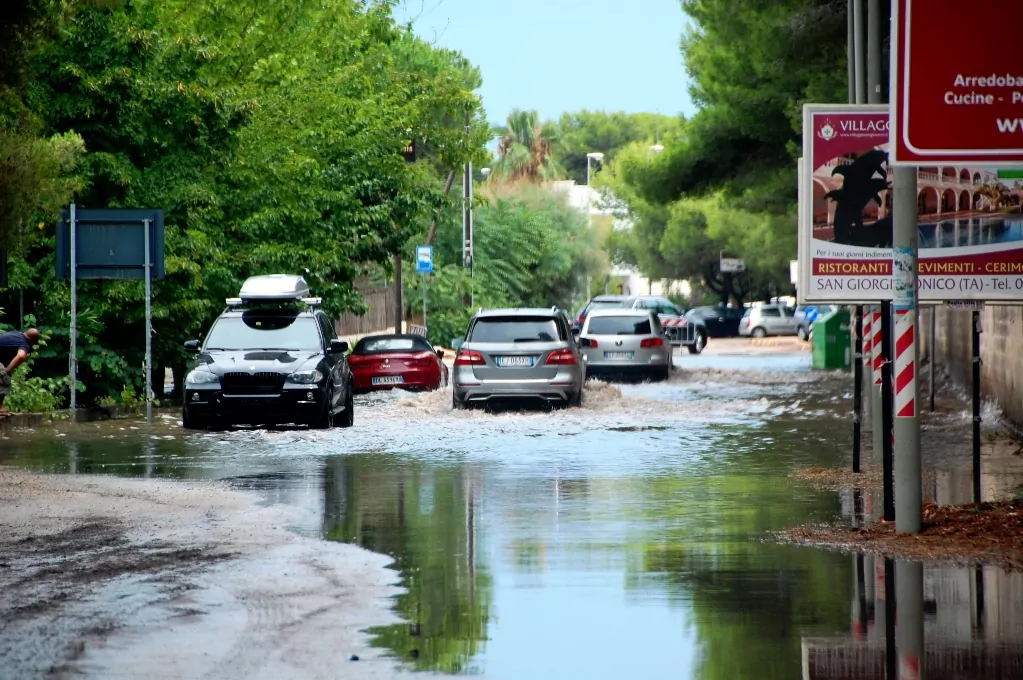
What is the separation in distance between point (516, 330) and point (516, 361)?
1.79 ft

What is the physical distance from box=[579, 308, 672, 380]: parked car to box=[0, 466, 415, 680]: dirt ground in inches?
878

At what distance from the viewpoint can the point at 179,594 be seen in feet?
31.7

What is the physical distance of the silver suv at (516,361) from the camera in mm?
25781

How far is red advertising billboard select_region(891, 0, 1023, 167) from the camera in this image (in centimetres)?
1140

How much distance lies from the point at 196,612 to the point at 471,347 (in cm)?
1706

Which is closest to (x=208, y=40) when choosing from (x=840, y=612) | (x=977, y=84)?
(x=977, y=84)

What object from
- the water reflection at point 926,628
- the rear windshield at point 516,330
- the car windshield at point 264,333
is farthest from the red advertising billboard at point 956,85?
the rear windshield at point 516,330

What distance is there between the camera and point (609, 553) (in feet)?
36.8

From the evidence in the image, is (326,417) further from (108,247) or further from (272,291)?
(108,247)

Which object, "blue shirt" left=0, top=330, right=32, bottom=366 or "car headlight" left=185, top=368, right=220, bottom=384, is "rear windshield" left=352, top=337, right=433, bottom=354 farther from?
"blue shirt" left=0, top=330, right=32, bottom=366

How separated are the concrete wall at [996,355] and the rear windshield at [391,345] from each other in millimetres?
10043

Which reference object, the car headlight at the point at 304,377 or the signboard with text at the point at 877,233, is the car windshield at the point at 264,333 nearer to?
the car headlight at the point at 304,377

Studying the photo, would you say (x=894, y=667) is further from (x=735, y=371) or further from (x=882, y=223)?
(x=735, y=371)

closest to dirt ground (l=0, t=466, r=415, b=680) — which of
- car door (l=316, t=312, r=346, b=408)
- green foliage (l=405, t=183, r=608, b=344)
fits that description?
car door (l=316, t=312, r=346, b=408)
